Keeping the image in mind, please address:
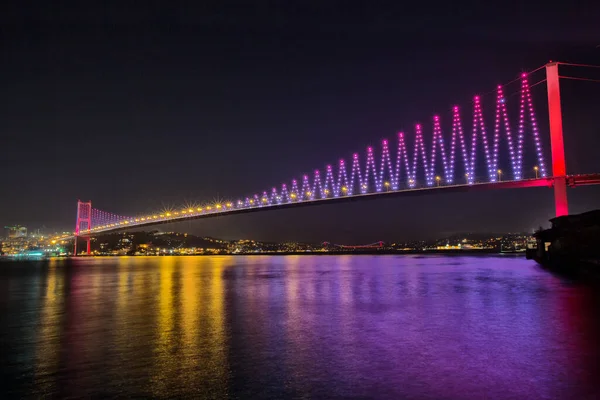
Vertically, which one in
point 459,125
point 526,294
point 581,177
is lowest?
point 526,294

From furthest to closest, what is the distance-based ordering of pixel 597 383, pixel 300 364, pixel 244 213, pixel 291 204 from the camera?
pixel 244 213 → pixel 291 204 → pixel 300 364 → pixel 597 383

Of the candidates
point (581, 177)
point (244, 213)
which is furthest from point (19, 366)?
point (244, 213)

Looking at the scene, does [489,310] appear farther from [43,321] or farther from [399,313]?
[43,321]

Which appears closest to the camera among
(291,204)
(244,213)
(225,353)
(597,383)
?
(597,383)

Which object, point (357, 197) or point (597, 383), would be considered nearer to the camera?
point (597, 383)

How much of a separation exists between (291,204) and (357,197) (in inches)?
399

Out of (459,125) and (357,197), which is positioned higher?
(459,125)

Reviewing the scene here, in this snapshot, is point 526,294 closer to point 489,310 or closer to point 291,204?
point 489,310

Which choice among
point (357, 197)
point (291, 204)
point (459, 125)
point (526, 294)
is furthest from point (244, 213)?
point (526, 294)

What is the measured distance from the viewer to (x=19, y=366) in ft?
19.6

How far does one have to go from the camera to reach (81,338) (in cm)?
779

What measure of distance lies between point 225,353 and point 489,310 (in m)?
6.88

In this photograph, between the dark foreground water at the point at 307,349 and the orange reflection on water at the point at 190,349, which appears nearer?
the dark foreground water at the point at 307,349

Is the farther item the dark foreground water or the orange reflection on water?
the orange reflection on water
